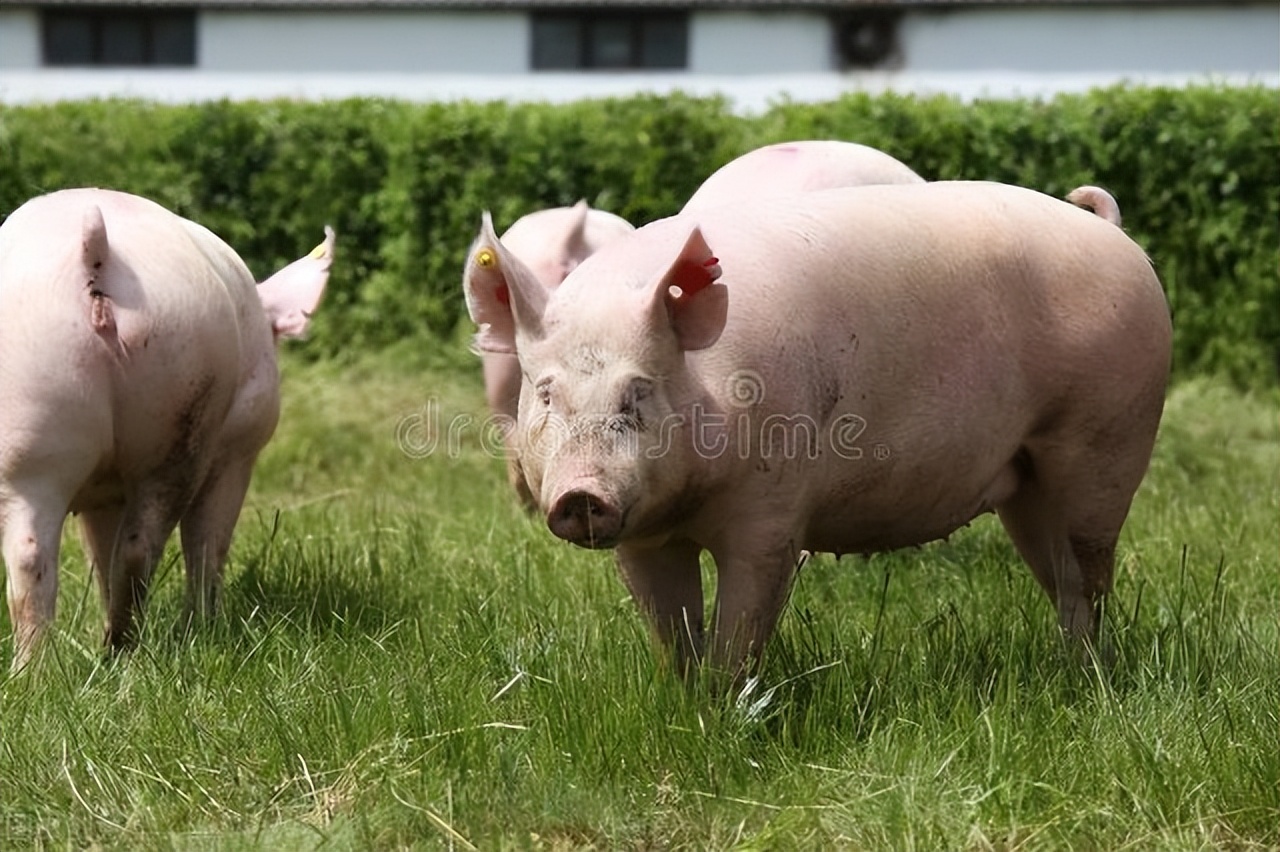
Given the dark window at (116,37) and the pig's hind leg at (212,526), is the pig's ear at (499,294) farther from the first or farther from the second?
the dark window at (116,37)

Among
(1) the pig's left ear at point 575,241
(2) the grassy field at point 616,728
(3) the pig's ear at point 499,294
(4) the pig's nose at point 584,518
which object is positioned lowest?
(2) the grassy field at point 616,728

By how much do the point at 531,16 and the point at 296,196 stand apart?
797cm

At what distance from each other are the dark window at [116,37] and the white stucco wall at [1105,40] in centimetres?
727

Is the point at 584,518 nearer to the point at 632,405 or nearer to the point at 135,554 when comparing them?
the point at 632,405

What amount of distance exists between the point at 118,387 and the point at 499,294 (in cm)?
98

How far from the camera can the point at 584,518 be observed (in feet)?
12.4

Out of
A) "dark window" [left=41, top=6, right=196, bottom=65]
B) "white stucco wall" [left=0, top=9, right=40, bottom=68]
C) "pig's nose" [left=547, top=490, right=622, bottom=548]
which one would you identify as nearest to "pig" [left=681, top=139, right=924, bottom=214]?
"pig's nose" [left=547, top=490, right=622, bottom=548]

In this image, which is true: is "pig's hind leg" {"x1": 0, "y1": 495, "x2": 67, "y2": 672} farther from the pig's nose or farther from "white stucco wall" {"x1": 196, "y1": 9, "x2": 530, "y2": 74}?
"white stucco wall" {"x1": 196, "y1": 9, "x2": 530, "y2": 74}

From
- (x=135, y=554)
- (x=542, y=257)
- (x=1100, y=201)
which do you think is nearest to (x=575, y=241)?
(x=542, y=257)

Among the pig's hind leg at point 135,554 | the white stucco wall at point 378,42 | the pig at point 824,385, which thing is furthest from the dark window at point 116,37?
the pig at point 824,385

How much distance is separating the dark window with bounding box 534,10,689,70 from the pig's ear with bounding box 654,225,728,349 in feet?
51.7

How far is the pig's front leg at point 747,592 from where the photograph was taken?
4.14m

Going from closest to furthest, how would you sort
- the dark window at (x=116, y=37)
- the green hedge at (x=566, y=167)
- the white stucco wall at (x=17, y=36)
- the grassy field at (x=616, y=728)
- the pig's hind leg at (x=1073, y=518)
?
1. the grassy field at (x=616, y=728)
2. the pig's hind leg at (x=1073, y=518)
3. the green hedge at (x=566, y=167)
4. the white stucco wall at (x=17, y=36)
5. the dark window at (x=116, y=37)

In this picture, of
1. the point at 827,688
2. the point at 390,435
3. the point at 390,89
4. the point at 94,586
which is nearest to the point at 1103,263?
the point at 827,688
